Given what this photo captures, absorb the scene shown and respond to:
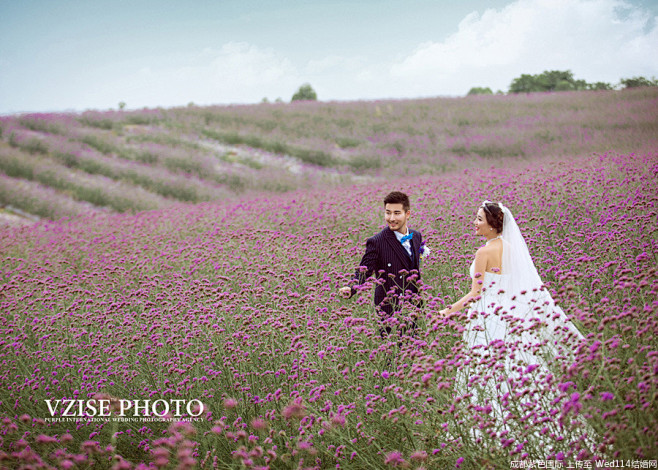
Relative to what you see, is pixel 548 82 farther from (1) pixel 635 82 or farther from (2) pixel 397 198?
(2) pixel 397 198

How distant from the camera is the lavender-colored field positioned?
2.24 meters

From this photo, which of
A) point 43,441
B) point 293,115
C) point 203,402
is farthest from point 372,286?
point 293,115

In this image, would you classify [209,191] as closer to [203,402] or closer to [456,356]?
[203,402]

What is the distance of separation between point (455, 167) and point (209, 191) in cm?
627

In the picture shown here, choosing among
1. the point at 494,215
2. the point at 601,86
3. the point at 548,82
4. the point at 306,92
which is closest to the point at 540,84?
the point at 548,82

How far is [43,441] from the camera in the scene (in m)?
1.99

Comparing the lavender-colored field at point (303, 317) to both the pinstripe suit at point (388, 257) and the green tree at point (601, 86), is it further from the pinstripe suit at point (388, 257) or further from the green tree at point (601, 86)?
the green tree at point (601, 86)

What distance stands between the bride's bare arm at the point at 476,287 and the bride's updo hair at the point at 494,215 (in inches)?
8.7

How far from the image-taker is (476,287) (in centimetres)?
323

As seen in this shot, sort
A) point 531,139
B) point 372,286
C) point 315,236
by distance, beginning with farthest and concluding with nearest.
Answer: point 531,139
point 315,236
point 372,286

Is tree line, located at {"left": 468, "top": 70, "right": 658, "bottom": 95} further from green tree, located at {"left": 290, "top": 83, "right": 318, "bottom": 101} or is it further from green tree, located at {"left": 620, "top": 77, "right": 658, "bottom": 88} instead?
green tree, located at {"left": 290, "top": 83, "right": 318, "bottom": 101}

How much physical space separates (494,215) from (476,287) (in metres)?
0.56

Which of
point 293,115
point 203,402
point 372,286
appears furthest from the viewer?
point 293,115

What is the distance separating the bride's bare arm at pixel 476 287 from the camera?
3156 millimetres
